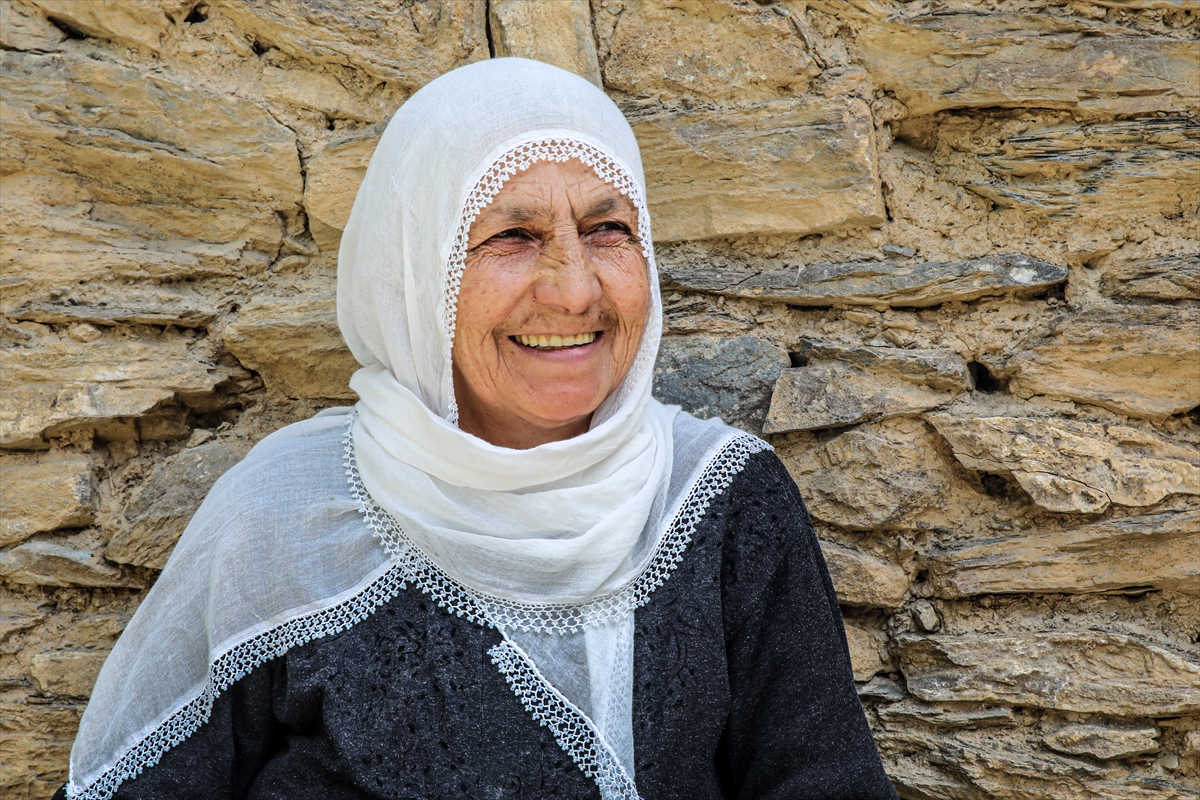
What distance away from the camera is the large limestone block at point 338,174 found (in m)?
2.59

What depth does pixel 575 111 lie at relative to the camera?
1980mm

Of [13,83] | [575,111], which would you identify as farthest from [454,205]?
[13,83]

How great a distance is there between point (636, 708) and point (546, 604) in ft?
0.83

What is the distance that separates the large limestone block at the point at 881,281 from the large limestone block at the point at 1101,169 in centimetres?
15

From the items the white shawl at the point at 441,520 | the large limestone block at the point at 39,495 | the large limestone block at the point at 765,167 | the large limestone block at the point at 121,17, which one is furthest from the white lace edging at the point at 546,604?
the large limestone block at the point at 121,17

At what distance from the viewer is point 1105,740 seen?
7.51 feet

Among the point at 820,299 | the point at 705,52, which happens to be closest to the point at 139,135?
the point at 705,52

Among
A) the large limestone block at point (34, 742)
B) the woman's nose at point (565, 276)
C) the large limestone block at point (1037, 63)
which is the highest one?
the large limestone block at point (1037, 63)

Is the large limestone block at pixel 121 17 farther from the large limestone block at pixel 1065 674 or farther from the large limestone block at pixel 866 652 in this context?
the large limestone block at pixel 1065 674

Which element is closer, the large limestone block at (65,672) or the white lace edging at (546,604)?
the white lace edging at (546,604)

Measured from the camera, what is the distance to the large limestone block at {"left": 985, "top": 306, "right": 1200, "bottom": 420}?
2.31 metres

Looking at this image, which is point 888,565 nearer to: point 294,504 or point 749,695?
point 749,695

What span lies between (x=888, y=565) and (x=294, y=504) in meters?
1.36

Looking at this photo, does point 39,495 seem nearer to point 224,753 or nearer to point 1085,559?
point 224,753
